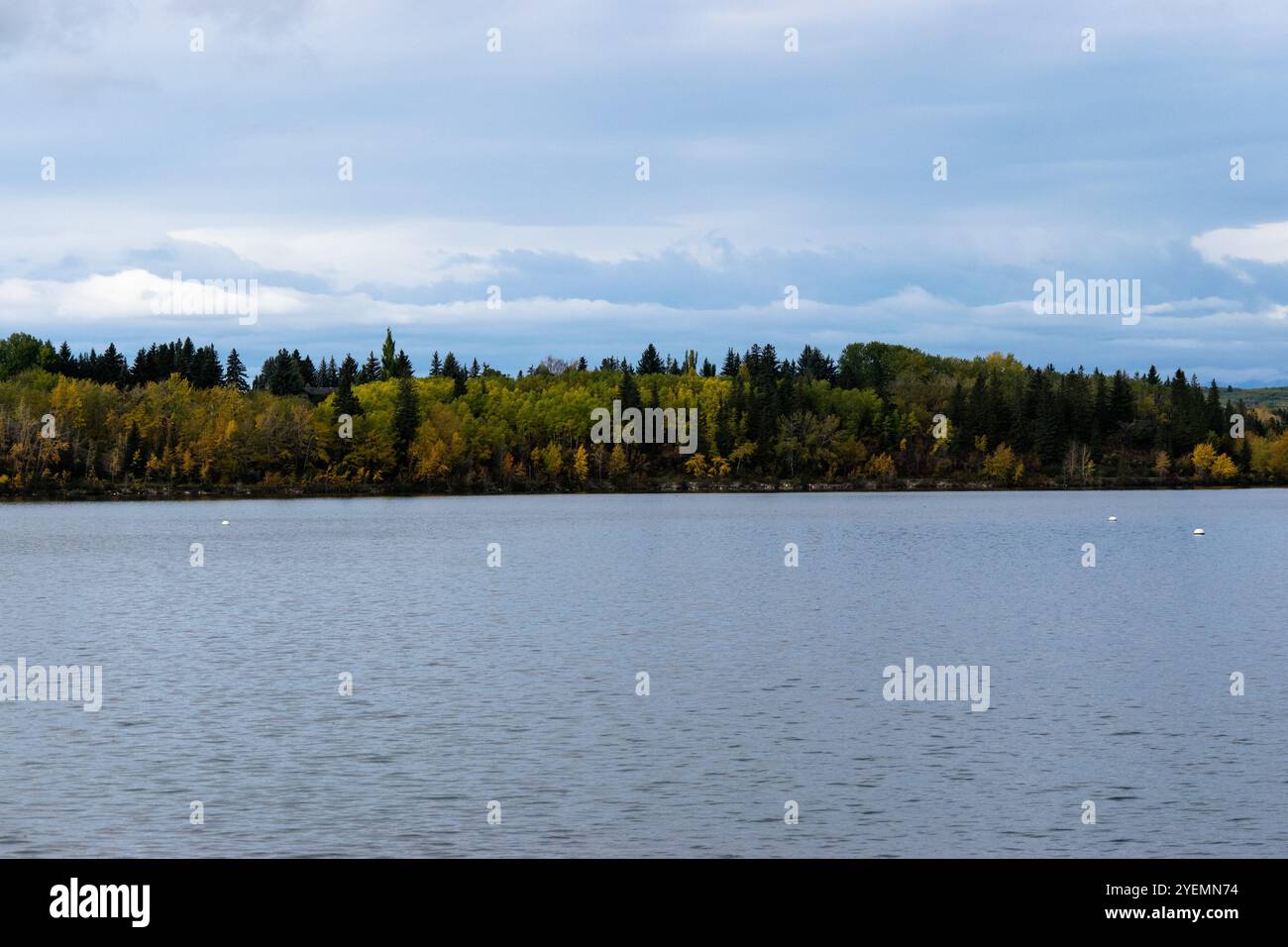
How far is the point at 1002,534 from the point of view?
130m

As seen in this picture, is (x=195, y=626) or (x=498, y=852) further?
(x=195, y=626)

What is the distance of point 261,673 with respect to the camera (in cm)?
4503

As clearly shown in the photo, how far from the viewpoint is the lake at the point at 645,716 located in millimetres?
26141

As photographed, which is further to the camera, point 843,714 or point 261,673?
point 261,673

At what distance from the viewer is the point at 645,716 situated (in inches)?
1464

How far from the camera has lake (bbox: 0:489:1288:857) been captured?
2614 cm
